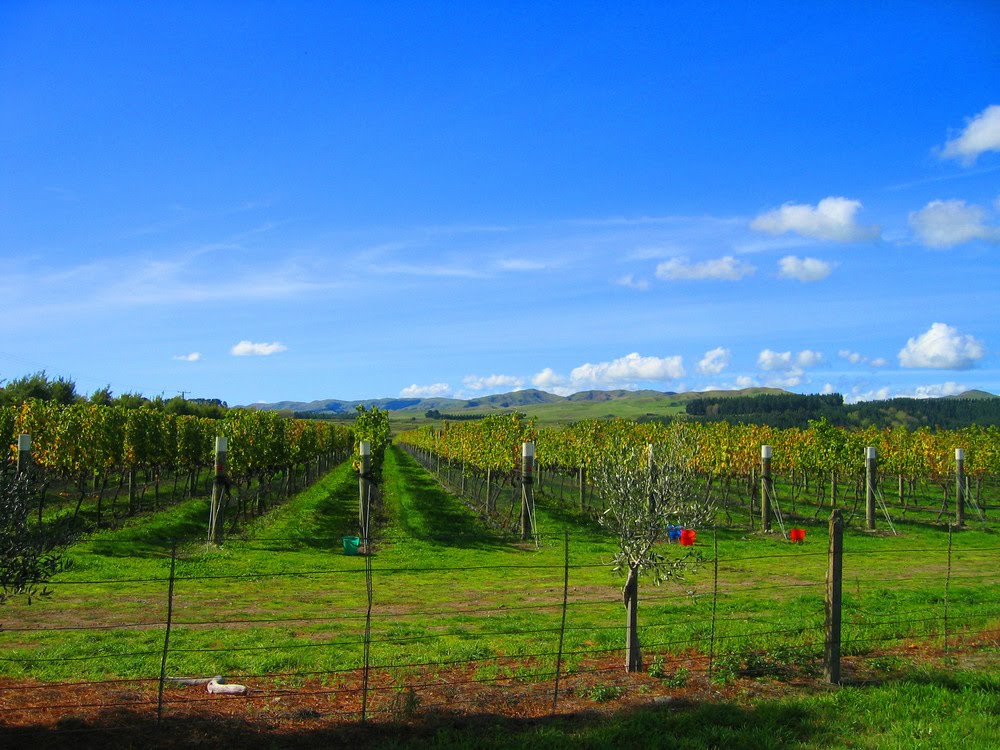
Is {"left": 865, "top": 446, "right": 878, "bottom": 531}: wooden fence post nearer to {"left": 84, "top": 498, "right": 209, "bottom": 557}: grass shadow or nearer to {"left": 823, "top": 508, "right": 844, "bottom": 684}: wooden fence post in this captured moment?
{"left": 823, "top": 508, "right": 844, "bottom": 684}: wooden fence post

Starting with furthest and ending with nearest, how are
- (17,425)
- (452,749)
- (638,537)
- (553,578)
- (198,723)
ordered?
(17,425)
(553,578)
(638,537)
(198,723)
(452,749)

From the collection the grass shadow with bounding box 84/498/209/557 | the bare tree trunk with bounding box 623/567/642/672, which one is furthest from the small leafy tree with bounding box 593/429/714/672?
the grass shadow with bounding box 84/498/209/557

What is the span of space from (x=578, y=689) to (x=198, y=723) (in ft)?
13.2

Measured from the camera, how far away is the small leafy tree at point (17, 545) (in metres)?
6.35

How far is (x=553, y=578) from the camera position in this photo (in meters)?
17.0

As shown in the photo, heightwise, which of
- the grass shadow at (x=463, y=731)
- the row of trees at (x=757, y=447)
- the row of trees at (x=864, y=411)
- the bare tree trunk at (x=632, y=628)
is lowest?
the grass shadow at (x=463, y=731)

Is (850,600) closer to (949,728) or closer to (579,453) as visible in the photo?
(949,728)

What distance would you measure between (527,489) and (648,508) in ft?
49.5

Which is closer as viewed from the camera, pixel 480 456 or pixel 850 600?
pixel 850 600

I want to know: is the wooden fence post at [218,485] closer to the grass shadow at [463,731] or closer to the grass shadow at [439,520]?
the grass shadow at [439,520]

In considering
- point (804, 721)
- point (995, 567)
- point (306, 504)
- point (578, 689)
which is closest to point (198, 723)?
point (578, 689)

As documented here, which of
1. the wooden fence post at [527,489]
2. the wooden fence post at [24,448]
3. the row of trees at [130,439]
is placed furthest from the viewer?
the row of trees at [130,439]

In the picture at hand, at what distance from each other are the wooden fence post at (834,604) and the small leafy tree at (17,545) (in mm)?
8450

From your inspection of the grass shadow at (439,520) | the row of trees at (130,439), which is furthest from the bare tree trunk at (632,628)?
the row of trees at (130,439)
